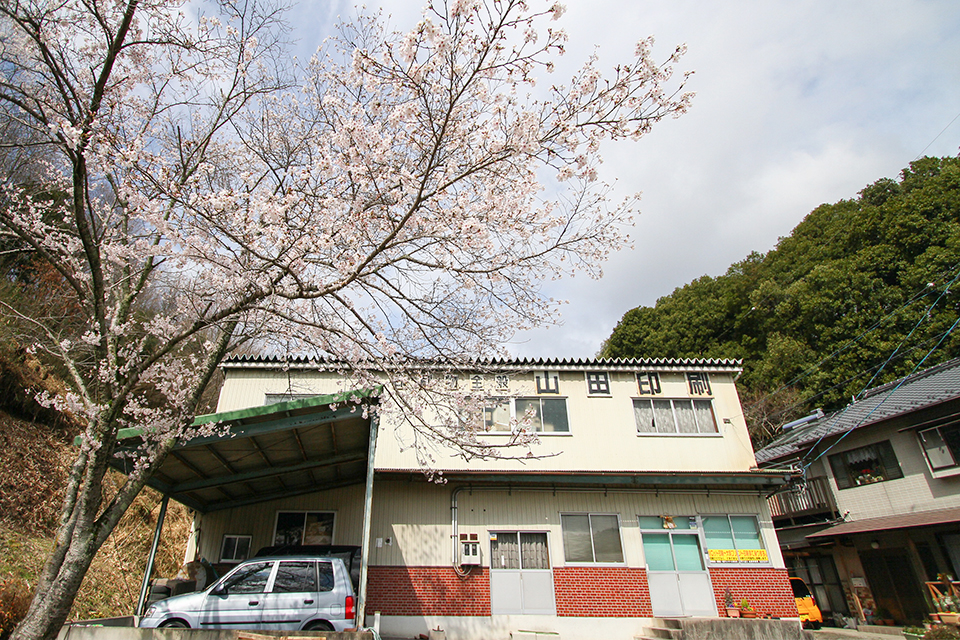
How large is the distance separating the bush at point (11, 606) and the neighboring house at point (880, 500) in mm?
17372

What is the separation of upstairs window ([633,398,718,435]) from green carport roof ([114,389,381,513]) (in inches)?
288

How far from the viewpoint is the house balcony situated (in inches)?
619

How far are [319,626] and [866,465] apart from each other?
1600 centimetres

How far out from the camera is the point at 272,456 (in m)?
9.51

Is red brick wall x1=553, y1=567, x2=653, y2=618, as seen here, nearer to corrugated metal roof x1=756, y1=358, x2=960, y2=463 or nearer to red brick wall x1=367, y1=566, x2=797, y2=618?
red brick wall x1=367, y1=566, x2=797, y2=618

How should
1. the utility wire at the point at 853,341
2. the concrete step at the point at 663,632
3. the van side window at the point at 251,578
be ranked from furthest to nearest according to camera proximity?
the utility wire at the point at 853,341 → the concrete step at the point at 663,632 → the van side window at the point at 251,578

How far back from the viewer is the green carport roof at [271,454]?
308 inches

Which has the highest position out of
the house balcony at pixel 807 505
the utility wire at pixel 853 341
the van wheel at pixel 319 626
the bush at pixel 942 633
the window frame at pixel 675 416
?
the utility wire at pixel 853 341

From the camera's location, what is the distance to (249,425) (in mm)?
7992

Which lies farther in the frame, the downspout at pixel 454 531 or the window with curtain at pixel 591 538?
the window with curtain at pixel 591 538

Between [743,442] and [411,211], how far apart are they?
1167 cm

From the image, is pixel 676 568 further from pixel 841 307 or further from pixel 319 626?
pixel 841 307

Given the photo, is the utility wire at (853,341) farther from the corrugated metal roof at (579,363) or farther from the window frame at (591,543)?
the window frame at (591,543)

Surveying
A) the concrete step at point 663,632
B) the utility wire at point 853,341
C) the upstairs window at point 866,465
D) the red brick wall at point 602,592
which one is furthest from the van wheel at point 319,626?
the utility wire at point 853,341
